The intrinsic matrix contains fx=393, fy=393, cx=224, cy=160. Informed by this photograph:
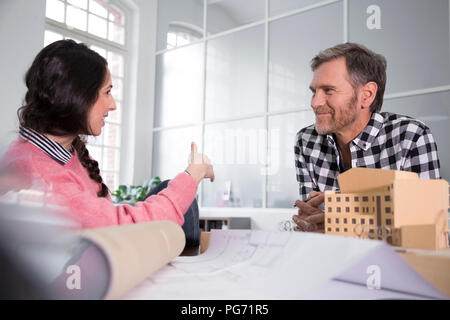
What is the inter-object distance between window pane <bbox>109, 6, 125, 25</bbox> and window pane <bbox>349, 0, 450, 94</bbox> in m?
3.22

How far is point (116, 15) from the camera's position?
5.25 metres

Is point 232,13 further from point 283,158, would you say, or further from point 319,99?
point 319,99

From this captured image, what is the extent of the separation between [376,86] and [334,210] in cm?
112

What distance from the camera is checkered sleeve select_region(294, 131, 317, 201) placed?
64.4 inches

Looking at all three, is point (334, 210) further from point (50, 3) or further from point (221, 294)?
point (50, 3)

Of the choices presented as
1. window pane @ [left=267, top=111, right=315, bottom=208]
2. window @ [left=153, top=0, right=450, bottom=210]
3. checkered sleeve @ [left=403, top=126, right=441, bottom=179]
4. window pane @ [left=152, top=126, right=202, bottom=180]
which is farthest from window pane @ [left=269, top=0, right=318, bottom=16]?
checkered sleeve @ [left=403, top=126, right=441, bottom=179]

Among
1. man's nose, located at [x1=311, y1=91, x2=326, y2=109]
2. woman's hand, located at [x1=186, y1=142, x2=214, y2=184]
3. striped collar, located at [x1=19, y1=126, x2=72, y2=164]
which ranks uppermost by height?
man's nose, located at [x1=311, y1=91, x2=326, y2=109]

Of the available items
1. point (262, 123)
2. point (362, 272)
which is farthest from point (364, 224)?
point (262, 123)

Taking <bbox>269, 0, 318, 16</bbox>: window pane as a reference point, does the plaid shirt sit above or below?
below

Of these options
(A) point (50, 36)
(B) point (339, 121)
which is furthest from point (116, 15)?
(B) point (339, 121)

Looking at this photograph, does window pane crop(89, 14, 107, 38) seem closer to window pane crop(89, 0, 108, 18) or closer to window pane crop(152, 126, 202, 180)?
window pane crop(89, 0, 108, 18)

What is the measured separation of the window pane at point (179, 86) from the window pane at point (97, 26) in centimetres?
80

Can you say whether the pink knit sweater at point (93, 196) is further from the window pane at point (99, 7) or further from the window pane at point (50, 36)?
the window pane at point (99, 7)
